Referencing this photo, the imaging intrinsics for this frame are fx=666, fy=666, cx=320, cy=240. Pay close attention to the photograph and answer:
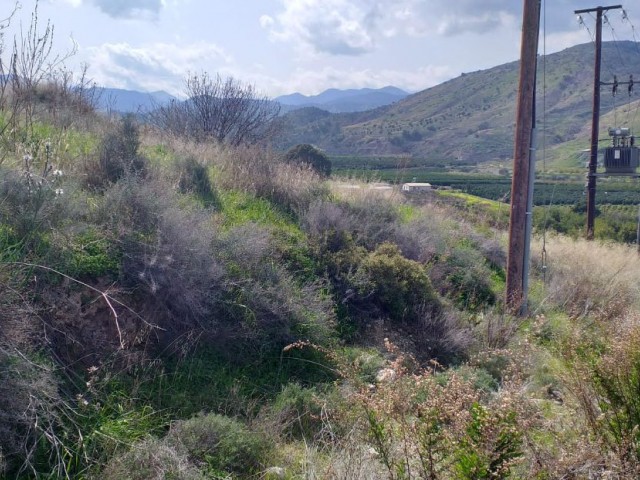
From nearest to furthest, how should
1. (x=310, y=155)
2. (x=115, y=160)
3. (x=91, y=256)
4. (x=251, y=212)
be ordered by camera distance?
(x=91, y=256), (x=115, y=160), (x=251, y=212), (x=310, y=155)

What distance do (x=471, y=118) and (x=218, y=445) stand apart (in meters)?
85.7

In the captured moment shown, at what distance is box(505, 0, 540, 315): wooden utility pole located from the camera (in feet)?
36.5

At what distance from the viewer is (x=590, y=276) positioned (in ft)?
48.4

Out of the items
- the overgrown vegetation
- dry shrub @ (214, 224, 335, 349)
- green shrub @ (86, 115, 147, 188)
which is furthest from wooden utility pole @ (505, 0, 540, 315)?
green shrub @ (86, 115, 147, 188)

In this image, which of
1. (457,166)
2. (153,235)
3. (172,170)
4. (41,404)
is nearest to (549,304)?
(172,170)

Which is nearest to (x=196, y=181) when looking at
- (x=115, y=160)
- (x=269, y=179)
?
(x=115, y=160)

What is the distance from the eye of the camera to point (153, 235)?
7262 mm

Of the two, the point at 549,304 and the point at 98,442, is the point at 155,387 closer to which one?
the point at 98,442

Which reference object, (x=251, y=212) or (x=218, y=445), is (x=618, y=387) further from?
(x=251, y=212)

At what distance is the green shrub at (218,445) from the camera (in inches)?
205

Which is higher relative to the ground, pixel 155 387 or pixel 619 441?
pixel 619 441

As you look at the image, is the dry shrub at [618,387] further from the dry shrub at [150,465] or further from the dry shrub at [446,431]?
the dry shrub at [150,465]

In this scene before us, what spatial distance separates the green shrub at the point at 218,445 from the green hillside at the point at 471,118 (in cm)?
4991

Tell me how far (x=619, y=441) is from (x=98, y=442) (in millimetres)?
3661
